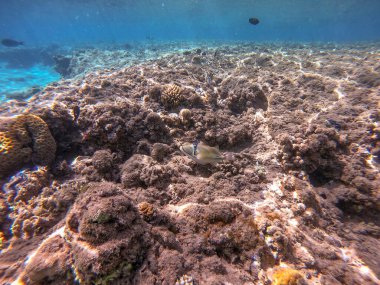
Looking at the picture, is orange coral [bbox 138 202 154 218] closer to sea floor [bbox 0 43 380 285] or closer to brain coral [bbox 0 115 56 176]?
sea floor [bbox 0 43 380 285]

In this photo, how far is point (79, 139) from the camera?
4.50m

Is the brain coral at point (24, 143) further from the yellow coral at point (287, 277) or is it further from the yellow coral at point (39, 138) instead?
the yellow coral at point (287, 277)

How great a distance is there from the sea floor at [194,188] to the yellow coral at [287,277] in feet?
0.05

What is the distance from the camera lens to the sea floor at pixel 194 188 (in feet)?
7.62

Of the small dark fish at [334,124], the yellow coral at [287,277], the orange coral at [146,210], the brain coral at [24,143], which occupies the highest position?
the small dark fish at [334,124]

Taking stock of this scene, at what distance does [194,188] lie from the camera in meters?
3.45

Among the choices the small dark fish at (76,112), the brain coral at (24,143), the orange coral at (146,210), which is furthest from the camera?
the small dark fish at (76,112)

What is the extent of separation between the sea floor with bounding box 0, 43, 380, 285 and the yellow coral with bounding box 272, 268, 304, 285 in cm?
1

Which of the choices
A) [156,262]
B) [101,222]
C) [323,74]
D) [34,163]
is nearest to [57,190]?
[34,163]

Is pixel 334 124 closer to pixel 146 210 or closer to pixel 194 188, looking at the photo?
pixel 194 188

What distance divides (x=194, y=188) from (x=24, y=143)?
138 inches

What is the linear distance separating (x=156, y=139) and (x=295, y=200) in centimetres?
307

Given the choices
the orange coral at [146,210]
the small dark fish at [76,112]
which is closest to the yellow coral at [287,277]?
the orange coral at [146,210]

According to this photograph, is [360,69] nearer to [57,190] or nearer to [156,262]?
[156,262]
